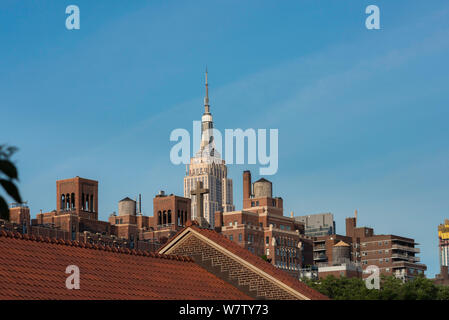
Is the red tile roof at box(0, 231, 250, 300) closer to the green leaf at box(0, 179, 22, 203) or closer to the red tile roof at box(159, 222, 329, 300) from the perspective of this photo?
the red tile roof at box(159, 222, 329, 300)

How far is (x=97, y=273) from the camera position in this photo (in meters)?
32.1

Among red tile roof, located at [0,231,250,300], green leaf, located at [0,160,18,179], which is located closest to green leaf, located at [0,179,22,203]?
green leaf, located at [0,160,18,179]

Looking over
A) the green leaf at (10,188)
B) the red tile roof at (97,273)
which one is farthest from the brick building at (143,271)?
the green leaf at (10,188)

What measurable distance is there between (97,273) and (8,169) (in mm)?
14841

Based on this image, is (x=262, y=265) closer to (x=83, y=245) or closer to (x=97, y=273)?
(x=83, y=245)

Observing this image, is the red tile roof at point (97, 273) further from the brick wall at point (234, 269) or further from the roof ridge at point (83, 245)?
the brick wall at point (234, 269)

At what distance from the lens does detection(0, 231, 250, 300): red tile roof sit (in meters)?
29.1

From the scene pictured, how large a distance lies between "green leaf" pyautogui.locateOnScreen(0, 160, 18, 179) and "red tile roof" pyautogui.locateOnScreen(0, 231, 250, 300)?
10.1 metres

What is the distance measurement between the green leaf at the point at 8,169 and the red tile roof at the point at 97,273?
10078 millimetres
